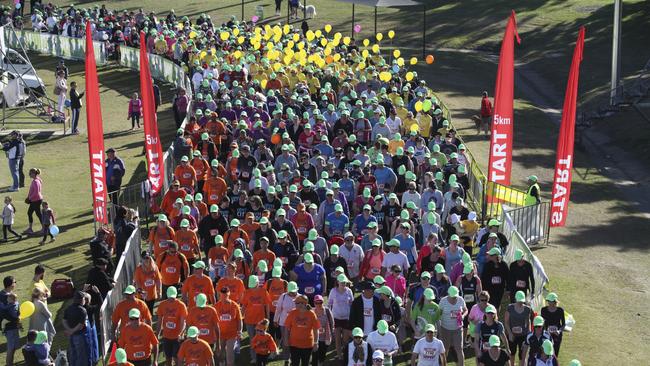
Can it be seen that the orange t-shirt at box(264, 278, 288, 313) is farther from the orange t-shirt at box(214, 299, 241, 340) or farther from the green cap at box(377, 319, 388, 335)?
the green cap at box(377, 319, 388, 335)

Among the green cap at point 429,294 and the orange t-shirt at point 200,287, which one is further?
the orange t-shirt at point 200,287

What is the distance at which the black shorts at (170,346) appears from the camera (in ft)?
57.3

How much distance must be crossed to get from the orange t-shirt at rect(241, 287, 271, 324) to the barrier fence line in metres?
2.36

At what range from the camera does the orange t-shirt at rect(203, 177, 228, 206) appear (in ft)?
78.9

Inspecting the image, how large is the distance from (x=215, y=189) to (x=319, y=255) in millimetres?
4848

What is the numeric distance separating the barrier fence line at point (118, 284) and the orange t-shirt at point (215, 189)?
2097 millimetres

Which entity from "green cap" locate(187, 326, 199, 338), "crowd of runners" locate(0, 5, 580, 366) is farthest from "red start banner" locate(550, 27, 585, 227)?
"green cap" locate(187, 326, 199, 338)

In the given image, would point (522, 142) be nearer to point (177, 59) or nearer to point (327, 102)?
point (327, 102)

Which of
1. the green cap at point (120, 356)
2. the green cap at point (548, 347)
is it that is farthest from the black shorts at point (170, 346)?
the green cap at point (548, 347)

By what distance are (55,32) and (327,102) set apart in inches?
1006

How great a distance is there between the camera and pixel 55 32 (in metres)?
53.3

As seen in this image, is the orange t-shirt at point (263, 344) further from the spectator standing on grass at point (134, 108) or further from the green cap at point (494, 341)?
the spectator standing on grass at point (134, 108)

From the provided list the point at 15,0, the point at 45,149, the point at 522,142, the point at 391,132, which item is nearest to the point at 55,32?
the point at 15,0

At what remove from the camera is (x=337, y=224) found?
71.2ft
